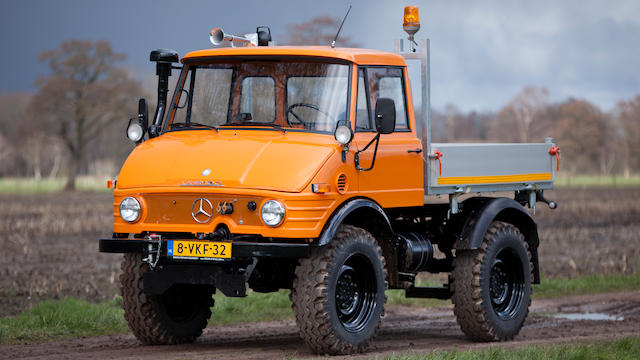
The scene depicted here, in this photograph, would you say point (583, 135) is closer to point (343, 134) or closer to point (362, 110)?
point (362, 110)

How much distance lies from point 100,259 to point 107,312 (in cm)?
781

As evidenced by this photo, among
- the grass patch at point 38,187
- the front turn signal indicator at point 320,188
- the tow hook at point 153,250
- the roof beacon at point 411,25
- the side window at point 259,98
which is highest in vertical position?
the roof beacon at point 411,25

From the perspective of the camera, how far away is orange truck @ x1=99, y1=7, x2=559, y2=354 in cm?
951

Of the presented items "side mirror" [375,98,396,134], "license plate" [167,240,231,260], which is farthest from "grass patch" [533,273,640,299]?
"license plate" [167,240,231,260]

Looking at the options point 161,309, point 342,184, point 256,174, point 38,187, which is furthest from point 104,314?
point 38,187

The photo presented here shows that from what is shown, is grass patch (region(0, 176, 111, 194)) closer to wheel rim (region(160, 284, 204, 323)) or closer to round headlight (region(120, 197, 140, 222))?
wheel rim (region(160, 284, 204, 323))

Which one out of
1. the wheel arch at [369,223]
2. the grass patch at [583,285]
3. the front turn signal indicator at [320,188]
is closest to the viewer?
the front turn signal indicator at [320,188]

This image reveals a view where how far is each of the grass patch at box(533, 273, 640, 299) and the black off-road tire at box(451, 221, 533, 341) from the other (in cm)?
409

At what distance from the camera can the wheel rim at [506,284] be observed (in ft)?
39.9

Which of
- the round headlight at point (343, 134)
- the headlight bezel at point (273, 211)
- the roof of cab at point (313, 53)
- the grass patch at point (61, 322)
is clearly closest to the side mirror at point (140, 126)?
the roof of cab at point (313, 53)

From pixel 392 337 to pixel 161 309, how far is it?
9.33 ft

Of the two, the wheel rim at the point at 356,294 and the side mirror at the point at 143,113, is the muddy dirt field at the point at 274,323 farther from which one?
the side mirror at the point at 143,113

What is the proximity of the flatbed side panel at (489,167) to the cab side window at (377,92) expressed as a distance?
58 cm

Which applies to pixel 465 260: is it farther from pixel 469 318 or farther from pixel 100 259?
pixel 100 259
